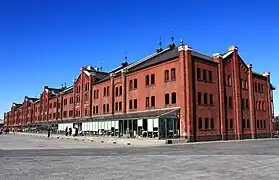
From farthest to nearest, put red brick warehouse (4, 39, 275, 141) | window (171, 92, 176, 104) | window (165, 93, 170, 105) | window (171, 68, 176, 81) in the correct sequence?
1. window (165, 93, 170, 105)
2. window (171, 68, 176, 81)
3. window (171, 92, 176, 104)
4. red brick warehouse (4, 39, 275, 141)

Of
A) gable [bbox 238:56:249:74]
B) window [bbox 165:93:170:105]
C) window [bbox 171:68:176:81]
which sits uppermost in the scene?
gable [bbox 238:56:249:74]

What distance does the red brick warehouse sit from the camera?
37688 millimetres

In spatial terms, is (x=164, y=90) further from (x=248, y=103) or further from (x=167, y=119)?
(x=248, y=103)

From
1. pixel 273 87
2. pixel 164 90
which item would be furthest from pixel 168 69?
pixel 273 87

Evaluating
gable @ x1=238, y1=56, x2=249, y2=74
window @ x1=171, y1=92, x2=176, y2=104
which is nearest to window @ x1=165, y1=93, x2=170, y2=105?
window @ x1=171, y1=92, x2=176, y2=104

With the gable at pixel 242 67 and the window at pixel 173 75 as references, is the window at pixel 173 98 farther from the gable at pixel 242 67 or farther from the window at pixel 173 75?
the gable at pixel 242 67

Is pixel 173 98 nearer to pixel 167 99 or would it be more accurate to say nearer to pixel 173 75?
pixel 167 99

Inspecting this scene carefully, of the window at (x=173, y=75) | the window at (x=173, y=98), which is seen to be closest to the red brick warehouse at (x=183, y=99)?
the window at (x=173, y=75)

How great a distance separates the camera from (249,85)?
48.9 meters

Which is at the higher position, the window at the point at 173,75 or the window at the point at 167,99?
the window at the point at 173,75

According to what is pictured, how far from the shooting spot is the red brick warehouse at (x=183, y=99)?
37688mm

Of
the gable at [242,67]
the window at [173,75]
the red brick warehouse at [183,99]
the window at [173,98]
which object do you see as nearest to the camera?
the red brick warehouse at [183,99]

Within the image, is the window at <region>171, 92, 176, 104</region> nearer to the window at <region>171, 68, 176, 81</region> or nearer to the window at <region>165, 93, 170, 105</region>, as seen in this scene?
the window at <region>165, 93, 170, 105</region>

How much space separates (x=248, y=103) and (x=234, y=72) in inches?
246
